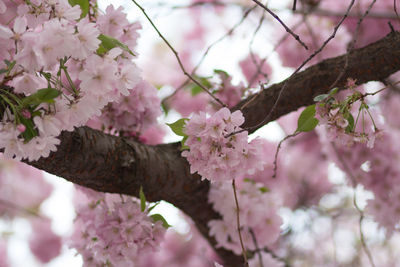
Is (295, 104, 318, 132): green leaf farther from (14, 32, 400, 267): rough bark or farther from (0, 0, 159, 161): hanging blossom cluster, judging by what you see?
(0, 0, 159, 161): hanging blossom cluster

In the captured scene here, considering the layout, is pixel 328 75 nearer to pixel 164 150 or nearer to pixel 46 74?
pixel 164 150

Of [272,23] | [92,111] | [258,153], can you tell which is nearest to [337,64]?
[258,153]

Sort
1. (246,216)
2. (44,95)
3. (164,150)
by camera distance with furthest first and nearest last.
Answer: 1. (246,216)
2. (164,150)
3. (44,95)

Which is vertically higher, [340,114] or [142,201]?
[340,114]

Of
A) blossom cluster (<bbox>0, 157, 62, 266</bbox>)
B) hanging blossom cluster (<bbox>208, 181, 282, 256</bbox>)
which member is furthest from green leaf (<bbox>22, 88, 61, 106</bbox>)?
blossom cluster (<bbox>0, 157, 62, 266</bbox>)

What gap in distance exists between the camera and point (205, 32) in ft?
12.5

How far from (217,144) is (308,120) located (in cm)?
19

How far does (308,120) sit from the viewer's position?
87 centimetres

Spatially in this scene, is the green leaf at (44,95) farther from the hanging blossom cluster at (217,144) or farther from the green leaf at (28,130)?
the hanging blossom cluster at (217,144)

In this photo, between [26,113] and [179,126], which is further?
[179,126]

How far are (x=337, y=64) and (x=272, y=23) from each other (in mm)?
1442

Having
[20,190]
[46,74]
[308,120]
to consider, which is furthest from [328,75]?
[20,190]

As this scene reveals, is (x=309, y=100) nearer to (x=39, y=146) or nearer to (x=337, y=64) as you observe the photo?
(x=337, y=64)

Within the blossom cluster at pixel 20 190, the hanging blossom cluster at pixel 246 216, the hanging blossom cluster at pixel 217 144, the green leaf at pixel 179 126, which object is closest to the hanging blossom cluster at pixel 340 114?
the hanging blossom cluster at pixel 217 144
